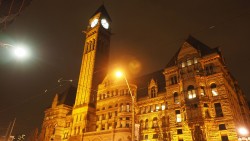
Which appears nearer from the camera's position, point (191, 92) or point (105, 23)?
point (191, 92)

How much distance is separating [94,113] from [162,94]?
63.2ft

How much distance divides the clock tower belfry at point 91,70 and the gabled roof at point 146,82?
1189 cm

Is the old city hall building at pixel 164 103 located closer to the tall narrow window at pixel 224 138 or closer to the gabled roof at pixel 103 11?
the tall narrow window at pixel 224 138

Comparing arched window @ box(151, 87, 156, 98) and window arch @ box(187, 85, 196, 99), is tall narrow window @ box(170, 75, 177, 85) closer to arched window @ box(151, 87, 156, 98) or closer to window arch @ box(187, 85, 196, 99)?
window arch @ box(187, 85, 196, 99)

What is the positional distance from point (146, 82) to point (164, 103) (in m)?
10.4

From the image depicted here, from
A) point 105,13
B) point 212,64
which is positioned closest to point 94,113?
point 212,64

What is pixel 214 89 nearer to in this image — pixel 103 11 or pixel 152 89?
pixel 152 89

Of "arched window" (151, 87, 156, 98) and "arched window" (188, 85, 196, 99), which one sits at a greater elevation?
"arched window" (151, 87, 156, 98)

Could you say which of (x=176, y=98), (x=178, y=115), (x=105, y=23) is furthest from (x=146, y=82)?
(x=105, y=23)

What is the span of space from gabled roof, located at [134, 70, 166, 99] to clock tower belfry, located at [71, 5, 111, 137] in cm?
1189

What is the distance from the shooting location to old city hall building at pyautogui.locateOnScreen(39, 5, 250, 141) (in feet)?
115

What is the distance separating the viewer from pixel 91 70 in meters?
59.1

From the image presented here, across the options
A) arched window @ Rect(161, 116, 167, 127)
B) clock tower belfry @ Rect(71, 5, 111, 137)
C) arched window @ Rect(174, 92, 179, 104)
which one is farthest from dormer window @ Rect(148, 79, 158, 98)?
clock tower belfry @ Rect(71, 5, 111, 137)

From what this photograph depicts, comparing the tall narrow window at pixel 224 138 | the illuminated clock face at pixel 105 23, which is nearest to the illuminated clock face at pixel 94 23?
the illuminated clock face at pixel 105 23
